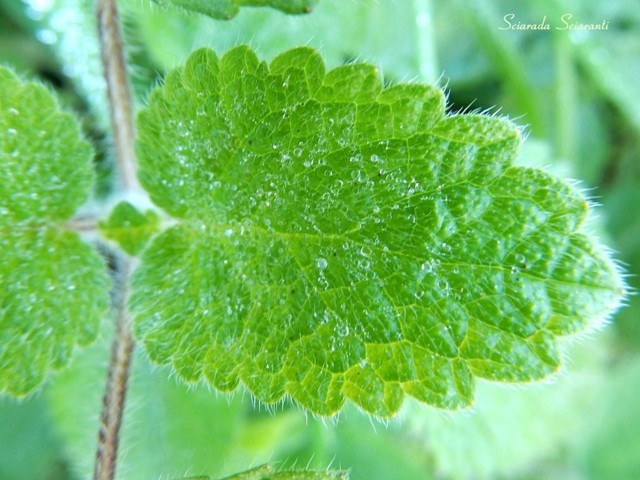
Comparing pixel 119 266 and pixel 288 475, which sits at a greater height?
pixel 119 266

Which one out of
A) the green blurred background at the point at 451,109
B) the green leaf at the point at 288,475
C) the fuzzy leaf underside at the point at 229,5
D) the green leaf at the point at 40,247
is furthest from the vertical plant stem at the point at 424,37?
the green leaf at the point at 288,475

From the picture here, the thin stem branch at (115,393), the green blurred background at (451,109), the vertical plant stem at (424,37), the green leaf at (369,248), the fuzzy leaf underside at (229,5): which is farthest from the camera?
the vertical plant stem at (424,37)

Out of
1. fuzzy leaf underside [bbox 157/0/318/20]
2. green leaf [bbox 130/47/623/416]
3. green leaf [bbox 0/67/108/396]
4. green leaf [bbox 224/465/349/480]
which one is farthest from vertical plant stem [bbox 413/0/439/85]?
green leaf [bbox 224/465/349/480]

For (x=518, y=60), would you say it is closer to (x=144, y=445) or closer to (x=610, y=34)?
(x=610, y=34)

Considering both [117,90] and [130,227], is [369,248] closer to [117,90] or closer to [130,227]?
[130,227]

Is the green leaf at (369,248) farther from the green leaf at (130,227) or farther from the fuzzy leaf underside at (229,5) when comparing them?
the green leaf at (130,227)

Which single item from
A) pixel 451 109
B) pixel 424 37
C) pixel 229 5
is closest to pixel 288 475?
pixel 229 5
